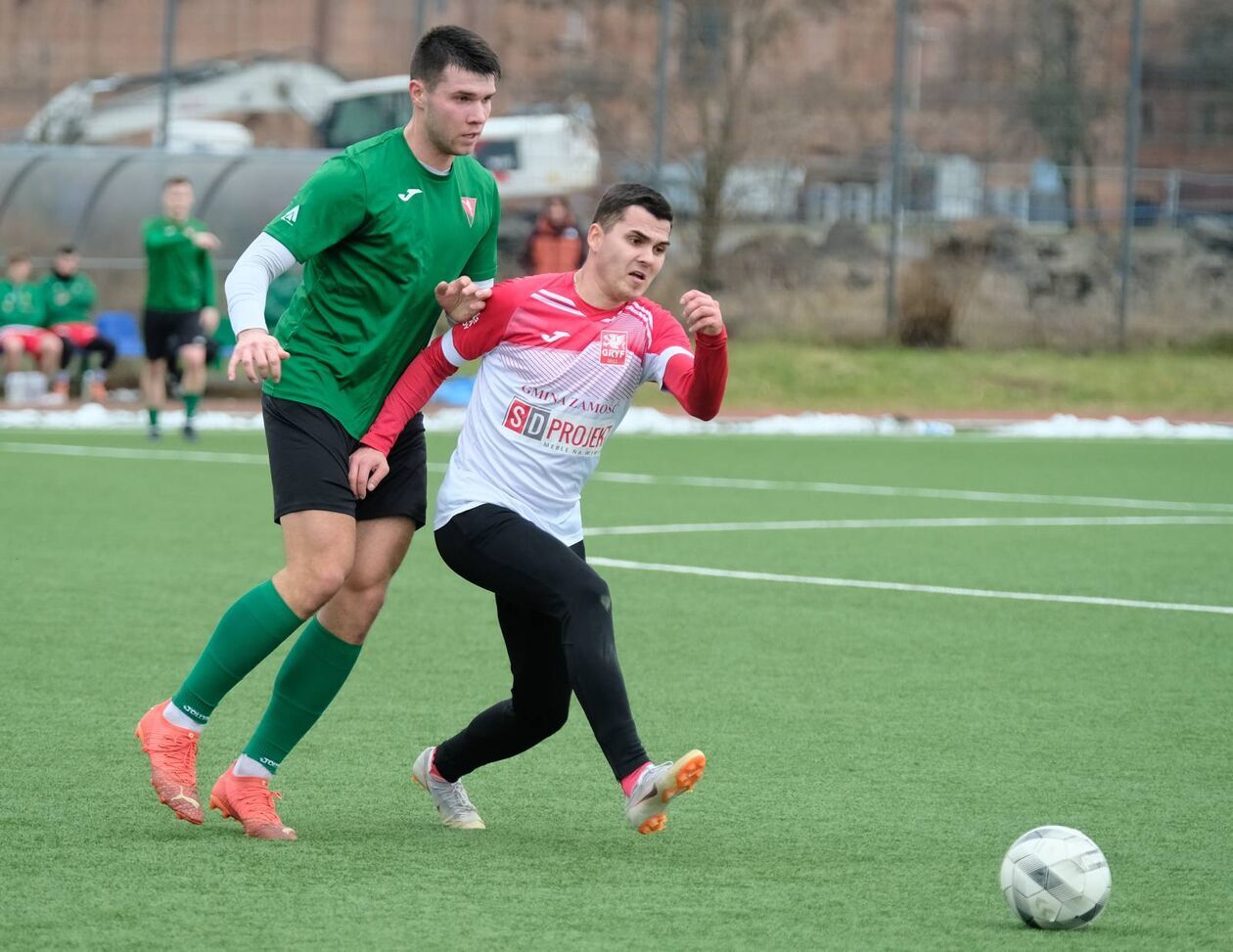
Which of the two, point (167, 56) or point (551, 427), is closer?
point (551, 427)

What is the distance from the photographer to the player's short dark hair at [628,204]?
16.3 ft

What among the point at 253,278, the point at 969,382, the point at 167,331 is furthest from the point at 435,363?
the point at 969,382

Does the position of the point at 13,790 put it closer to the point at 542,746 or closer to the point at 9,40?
the point at 542,746

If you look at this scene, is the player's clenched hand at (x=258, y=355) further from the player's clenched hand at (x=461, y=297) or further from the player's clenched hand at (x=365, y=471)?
the player's clenched hand at (x=461, y=297)

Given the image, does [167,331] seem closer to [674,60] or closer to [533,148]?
[533,148]

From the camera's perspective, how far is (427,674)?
7207 millimetres

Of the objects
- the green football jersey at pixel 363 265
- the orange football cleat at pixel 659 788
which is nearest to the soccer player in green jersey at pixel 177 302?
the green football jersey at pixel 363 265

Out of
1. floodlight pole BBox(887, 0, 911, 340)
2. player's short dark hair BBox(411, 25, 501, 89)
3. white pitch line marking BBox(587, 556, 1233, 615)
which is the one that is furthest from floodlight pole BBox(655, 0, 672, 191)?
player's short dark hair BBox(411, 25, 501, 89)

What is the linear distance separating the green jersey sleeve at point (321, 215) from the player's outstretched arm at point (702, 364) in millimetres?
853

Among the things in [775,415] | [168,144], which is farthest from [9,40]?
[775,415]

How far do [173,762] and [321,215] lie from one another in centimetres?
139

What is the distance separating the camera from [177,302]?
16406 mm

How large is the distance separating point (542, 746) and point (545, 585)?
1.41m

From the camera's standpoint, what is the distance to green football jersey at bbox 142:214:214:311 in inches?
639
